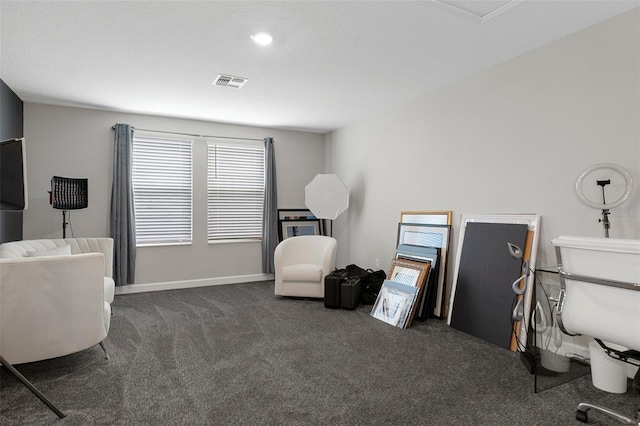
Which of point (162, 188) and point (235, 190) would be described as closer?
point (162, 188)

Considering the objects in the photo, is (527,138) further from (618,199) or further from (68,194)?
(68,194)

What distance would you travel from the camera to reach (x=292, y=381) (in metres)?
2.44

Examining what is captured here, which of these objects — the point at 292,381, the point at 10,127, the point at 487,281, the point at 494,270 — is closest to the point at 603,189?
the point at 494,270

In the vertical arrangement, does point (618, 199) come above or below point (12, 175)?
below

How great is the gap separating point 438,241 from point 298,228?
2.67 m

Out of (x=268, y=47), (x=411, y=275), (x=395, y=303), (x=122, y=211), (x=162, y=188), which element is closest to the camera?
(x=268, y=47)

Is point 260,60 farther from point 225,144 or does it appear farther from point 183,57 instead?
point 225,144

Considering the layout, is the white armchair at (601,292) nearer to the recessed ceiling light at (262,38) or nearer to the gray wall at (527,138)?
the gray wall at (527,138)

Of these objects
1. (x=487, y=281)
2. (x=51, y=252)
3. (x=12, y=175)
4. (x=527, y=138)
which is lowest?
(x=487, y=281)

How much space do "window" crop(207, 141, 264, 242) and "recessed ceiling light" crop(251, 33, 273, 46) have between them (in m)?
2.97

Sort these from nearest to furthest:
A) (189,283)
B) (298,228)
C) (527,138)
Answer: (527,138) < (189,283) < (298,228)

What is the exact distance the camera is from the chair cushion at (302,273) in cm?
455

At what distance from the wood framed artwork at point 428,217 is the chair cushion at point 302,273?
4.06ft

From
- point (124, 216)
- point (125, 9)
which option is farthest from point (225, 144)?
point (125, 9)
